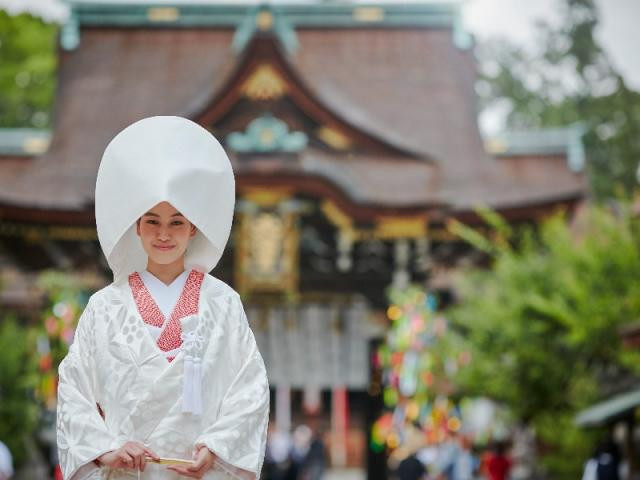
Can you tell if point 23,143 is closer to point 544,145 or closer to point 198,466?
point 544,145

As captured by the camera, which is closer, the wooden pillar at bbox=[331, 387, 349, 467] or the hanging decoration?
the hanging decoration

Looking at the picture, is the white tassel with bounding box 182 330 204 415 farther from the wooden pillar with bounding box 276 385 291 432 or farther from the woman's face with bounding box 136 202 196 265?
the wooden pillar with bounding box 276 385 291 432

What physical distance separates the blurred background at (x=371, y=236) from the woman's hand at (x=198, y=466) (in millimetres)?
7431

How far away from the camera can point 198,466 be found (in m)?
3.00

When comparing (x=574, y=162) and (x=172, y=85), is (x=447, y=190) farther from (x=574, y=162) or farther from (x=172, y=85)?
(x=172, y=85)

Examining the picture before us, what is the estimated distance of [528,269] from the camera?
12914 mm

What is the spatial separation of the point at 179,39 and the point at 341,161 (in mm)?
5393

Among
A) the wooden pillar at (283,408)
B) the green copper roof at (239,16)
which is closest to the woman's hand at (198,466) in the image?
the green copper roof at (239,16)

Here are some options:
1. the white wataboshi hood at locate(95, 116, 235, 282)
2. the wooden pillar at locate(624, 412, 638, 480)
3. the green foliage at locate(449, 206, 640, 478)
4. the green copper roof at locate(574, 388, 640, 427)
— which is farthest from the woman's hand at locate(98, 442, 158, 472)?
the green foliage at locate(449, 206, 640, 478)

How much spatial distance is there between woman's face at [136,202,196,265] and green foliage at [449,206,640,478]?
8.50 metres

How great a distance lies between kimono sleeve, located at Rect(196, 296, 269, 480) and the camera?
10.1 ft

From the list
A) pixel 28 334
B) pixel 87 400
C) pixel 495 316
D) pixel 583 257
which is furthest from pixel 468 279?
pixel 87 400

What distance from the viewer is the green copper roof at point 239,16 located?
19609mm

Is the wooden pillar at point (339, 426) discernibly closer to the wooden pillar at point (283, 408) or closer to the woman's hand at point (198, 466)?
the wooden pillar at point (283, 408)
